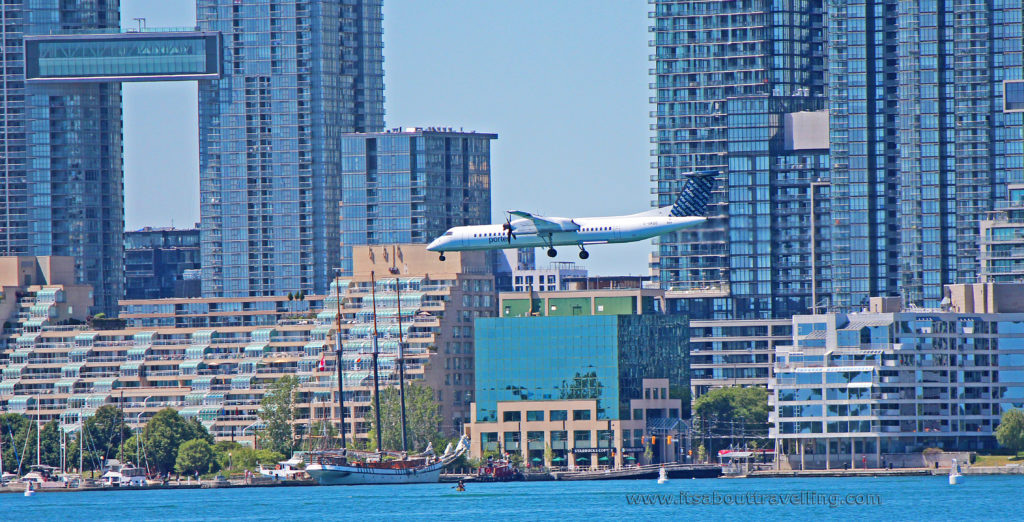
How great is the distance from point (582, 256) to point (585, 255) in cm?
31

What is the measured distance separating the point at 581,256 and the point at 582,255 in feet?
1.70

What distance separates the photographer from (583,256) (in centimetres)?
19950

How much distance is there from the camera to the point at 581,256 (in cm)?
19925

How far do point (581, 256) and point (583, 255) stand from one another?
236 mm

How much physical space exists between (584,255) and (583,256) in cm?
28

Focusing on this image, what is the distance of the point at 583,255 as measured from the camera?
654 feet

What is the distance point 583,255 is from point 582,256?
17 cm

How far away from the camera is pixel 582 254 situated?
656ft

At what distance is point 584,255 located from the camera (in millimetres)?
199250

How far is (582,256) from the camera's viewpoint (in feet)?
655

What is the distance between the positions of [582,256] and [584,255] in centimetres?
31

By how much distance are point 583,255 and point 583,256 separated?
0.50ft

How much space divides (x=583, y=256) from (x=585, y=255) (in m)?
0.24

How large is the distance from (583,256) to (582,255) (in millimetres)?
277
